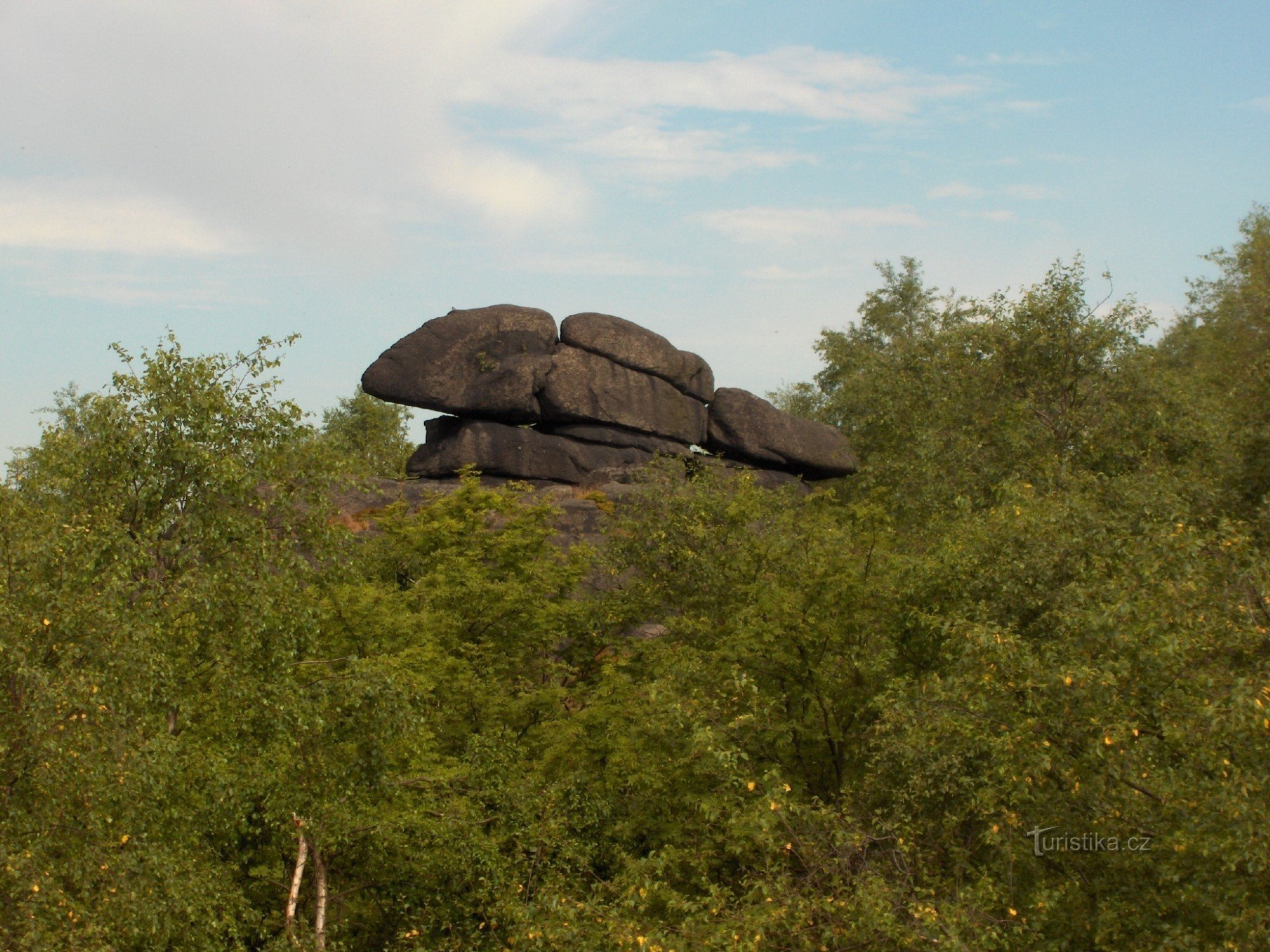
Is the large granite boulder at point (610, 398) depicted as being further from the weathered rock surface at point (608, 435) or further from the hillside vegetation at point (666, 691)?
the hillside vegetation at point (666, 691)

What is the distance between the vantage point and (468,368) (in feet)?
122

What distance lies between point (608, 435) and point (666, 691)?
2471 centimetres

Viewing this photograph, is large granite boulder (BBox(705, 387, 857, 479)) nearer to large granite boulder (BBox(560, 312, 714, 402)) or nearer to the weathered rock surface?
large granite boulder (BBox(560, 312, 714, 402))

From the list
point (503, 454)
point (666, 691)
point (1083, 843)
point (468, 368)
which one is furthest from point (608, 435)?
point (1083, 843)

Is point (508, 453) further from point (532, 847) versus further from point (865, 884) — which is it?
point (865, 884)

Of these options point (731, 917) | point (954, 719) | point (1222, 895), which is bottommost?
point (731, 917)

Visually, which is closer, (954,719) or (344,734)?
(954,719)

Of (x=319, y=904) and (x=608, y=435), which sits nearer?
(x=319, y=904)

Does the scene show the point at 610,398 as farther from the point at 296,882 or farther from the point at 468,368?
the point at 296,882

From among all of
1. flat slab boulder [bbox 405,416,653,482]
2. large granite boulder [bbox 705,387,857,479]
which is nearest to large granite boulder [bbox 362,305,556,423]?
flat slab boulder [bbox 405,416,653,482]

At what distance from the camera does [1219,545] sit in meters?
11.1

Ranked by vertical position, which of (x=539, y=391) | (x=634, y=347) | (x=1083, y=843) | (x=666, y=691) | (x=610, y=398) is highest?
(x=634, y=347)

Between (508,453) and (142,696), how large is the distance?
2667cm

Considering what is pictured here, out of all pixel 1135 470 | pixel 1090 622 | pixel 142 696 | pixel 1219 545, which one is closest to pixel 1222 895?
pixel 1090 622
